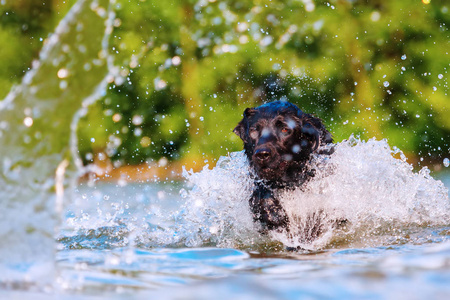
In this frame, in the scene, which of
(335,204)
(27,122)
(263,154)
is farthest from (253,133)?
(27,122)

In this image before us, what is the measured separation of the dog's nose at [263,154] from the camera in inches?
198

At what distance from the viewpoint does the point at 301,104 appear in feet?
63.1

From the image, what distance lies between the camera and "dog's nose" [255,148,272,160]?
16.5 feet

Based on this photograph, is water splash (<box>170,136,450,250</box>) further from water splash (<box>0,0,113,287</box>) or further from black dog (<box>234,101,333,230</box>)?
water splash (<box>0,0,113,287</box>)

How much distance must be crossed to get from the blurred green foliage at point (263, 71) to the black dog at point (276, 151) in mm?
13168

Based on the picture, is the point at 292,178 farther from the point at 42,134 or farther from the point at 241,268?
the point at 42,134

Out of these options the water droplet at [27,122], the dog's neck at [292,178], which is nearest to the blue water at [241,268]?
the dog's neck at [292,178]

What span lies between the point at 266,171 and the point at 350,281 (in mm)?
2740

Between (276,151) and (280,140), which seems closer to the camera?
(276,151)

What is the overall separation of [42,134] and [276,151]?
236cm

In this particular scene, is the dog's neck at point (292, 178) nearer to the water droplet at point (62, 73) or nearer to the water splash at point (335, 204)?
the water splash at point (335, 204)

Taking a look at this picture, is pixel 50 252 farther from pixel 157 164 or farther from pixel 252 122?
pixel 157 164

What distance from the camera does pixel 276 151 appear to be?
5.18 m

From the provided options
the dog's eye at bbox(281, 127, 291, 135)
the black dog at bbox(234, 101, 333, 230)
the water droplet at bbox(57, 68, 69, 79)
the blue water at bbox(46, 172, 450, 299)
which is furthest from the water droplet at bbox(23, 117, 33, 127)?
the dog's eye at bbox(281, 127, 291, 135)
